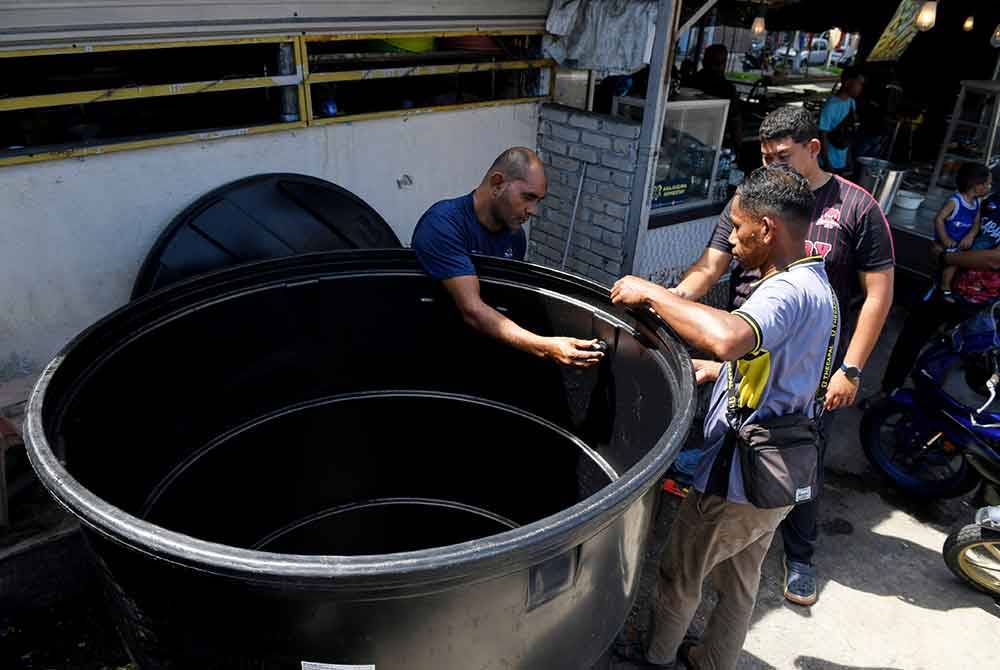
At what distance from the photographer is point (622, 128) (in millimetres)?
4637

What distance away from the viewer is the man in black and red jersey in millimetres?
2758

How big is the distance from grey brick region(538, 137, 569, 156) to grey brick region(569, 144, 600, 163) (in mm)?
65

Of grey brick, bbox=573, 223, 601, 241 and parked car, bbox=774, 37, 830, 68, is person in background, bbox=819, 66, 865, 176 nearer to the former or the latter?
grey brick, bbox=573, 223, 601, 241

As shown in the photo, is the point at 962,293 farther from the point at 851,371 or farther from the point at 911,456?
the point at 851,371

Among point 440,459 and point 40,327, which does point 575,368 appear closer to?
point 440,459

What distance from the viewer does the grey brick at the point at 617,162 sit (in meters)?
4.68

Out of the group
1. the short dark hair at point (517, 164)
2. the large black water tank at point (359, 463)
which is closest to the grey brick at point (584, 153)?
the short dark hair at point (517, 164)

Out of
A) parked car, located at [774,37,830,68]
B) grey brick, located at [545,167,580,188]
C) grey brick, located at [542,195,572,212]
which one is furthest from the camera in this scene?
parked car, located at [774,37,830,68]

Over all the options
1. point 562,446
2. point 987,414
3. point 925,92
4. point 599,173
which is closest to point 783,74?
point 925,92

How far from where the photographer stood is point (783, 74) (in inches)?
759

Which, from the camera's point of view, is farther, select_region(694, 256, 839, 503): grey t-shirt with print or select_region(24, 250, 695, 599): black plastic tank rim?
select_region(694, 256, 839, 503): grey t-shirt with print

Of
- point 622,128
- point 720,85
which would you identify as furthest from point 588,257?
point 720,85

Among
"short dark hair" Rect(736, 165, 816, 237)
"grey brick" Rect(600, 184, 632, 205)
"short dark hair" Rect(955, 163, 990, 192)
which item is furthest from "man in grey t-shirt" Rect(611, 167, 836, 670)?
"short dark hair" Rect(955, 163, 990, 192)

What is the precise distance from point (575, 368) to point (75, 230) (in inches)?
92.0
